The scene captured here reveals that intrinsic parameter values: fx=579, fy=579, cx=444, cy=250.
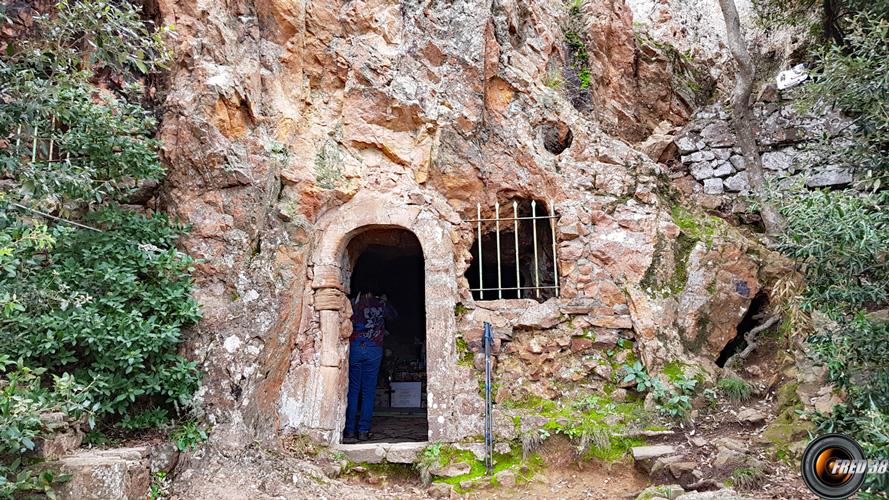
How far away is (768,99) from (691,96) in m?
1.40

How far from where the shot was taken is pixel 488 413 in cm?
589

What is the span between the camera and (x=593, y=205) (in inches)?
274

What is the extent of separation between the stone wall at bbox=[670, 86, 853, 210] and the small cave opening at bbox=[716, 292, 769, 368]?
1.42 meters

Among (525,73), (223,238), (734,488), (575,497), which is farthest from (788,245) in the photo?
(223,238)

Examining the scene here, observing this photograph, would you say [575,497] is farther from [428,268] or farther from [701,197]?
[701,197]

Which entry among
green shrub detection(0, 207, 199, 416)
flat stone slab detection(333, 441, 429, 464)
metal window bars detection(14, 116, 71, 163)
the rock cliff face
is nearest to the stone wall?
the rock cliff face

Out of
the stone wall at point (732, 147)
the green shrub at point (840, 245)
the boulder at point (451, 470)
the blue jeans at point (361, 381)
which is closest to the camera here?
the green shrub at point (840, 245)

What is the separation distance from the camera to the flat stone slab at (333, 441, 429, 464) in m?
5.84

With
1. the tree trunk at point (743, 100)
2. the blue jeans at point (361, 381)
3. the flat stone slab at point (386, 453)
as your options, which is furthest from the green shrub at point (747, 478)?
the blue jeans at point (361, 381)

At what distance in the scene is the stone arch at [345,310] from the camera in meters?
6.18

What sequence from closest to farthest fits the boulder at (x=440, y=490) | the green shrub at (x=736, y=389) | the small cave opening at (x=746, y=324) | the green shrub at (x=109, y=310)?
the green shrub at (x=109, y=310), the boulder at (x=440, y=490), the green shrub at (x=736, y=389), the small cave opening at (x=746, y=324)

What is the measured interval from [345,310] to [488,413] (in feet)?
6.83

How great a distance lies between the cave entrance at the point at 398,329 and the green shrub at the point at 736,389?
3.59 metres

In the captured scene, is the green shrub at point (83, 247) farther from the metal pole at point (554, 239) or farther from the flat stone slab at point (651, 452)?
the flat stone slab at point (651, 452)
